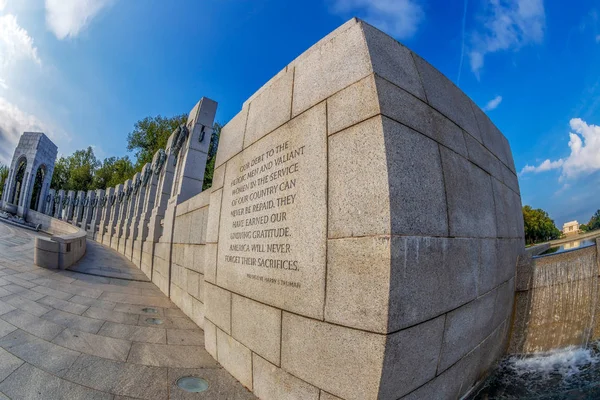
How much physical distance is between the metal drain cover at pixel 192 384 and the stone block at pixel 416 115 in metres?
4.01

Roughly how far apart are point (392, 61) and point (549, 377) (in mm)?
5558

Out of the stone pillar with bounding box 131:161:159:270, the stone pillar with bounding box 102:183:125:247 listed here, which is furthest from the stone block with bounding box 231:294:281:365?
the stone pillar with bounding box 102:183:125:247

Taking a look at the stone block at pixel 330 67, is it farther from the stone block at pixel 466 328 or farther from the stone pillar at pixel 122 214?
the stone pillar at pixel 122 214

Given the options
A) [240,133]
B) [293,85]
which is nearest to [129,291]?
[240,133]

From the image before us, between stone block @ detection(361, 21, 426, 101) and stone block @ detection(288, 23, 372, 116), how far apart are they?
0.11 metres

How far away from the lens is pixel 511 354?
489 cm

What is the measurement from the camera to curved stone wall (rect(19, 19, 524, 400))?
7.57 ft

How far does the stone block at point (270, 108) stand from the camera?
12.0ft

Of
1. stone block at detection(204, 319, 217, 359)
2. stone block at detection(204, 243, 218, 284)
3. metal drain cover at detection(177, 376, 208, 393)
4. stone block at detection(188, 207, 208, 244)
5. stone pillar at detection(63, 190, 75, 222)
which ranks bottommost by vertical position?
metal drain cover at detection(177, 376, 208, 393)

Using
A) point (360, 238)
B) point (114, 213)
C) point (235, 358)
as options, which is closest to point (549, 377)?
point (360, 238)

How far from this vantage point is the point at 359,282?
7.57ft

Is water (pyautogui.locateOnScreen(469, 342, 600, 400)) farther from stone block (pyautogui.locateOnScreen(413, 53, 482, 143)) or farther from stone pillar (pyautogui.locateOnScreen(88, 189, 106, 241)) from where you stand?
stone pillar (pyautogui.locateOnScreen(88, 189, 106, 241))

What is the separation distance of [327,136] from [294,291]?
70.8 inches

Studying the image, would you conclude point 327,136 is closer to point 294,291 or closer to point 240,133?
point 294,291
